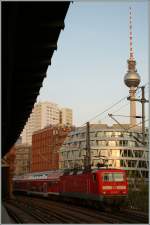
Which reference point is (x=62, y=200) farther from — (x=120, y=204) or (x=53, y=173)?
(x=120, y=204)

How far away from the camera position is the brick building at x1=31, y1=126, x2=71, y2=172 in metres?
165

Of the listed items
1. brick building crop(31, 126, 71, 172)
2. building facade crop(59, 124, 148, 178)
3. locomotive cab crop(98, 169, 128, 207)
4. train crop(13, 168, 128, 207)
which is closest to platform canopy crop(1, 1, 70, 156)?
locomotive cab crop(98, 169, 128, 207)

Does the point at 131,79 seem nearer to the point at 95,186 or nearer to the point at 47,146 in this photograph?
the point at 47,146

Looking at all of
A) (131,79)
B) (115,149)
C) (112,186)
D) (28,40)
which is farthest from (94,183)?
(131,79)

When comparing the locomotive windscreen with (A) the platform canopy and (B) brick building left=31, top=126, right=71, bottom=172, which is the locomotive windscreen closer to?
(A) the platform canopy

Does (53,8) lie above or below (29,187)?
above

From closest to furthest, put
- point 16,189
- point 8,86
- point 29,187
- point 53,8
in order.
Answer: point 53,8
point 8,86
point 29,187
point 16,189

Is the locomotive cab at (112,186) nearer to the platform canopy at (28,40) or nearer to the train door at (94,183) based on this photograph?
the train door at (94,183)

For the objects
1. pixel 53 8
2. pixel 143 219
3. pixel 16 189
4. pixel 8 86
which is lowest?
pixel 16 189

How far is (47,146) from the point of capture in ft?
561

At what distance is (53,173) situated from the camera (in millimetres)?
55812

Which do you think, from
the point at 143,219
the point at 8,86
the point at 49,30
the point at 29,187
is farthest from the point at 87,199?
the point at 29,187

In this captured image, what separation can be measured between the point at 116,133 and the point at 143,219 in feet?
361

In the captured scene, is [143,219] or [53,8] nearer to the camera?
[53,8]
